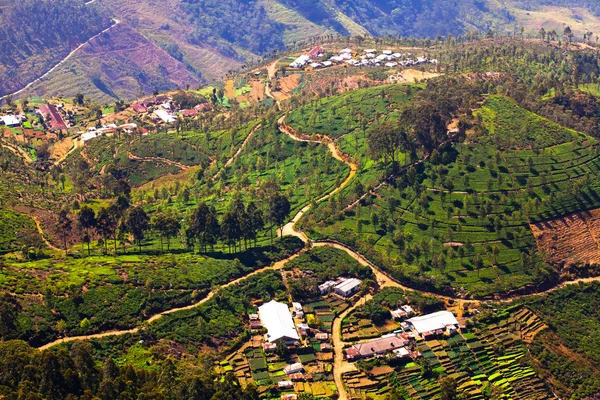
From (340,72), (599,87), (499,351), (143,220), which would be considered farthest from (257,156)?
(599,87)

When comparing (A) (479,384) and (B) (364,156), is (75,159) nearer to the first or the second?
(B) (364,156)

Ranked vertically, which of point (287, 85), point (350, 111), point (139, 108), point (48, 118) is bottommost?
point (48, 118)

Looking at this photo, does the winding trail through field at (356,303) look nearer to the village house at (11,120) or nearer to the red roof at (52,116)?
the red roof at (52,116)

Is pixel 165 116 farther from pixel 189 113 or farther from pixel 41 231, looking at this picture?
pixel 41 231

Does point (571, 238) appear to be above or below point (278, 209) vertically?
above

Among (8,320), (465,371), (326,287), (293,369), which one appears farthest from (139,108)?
(465,371)

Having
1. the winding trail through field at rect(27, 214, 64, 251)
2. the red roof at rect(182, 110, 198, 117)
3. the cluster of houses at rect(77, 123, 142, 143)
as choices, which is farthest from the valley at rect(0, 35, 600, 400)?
the red roof at rect(182, 110, 198, 117)

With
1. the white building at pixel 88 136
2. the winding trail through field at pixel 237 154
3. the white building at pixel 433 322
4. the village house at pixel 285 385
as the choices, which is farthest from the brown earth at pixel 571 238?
the white building at pixel 88 136
